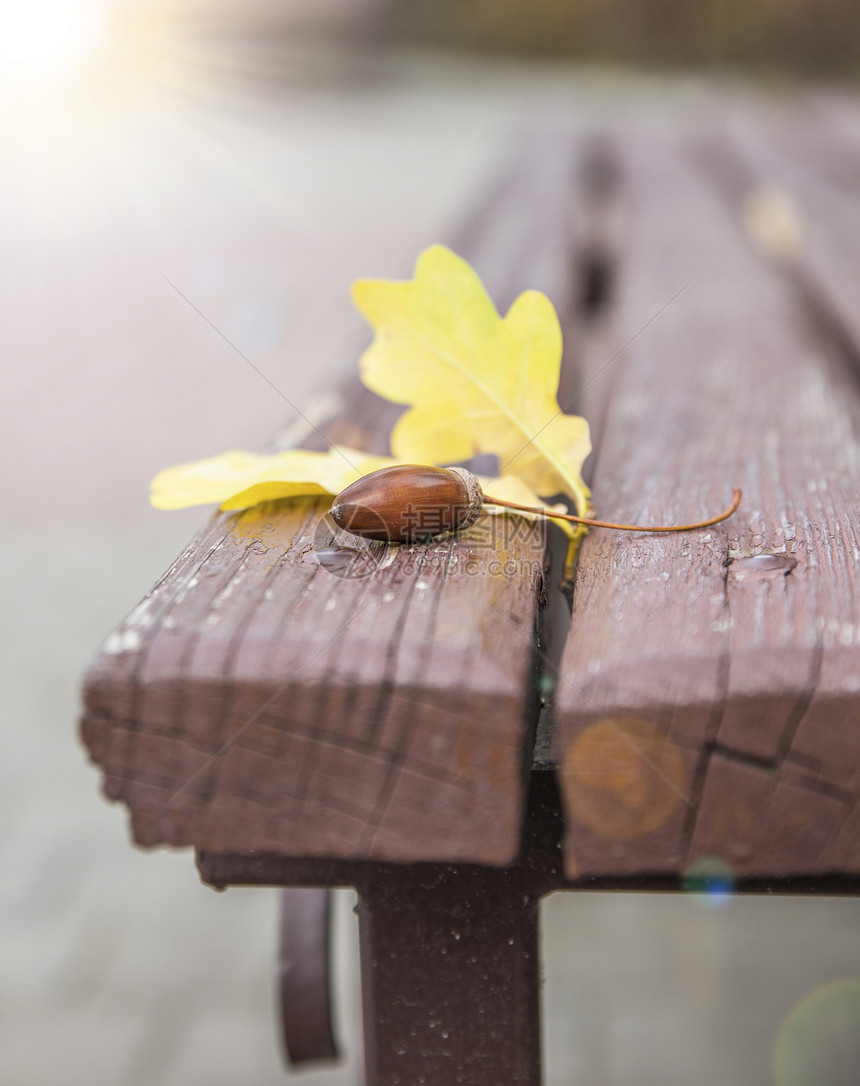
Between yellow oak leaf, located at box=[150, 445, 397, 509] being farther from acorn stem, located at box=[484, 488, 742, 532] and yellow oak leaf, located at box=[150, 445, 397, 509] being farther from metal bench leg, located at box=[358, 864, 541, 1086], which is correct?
metal bench leg, located at box=[358, 864, 541, 1086]

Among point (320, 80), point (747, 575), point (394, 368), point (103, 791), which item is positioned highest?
point (320, 80)

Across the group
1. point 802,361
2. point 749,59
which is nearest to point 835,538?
point 802,361

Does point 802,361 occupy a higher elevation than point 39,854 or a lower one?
higher

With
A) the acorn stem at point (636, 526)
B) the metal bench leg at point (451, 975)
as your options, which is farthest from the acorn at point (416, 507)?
the metal bench leg at point (451, 975)

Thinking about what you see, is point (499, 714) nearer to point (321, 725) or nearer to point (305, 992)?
point (321, 725)

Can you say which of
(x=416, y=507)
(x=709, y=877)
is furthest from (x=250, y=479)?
(x=709, y=877)

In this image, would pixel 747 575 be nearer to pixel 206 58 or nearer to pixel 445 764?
pixel 445 764

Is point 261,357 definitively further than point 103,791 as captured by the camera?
Yes
